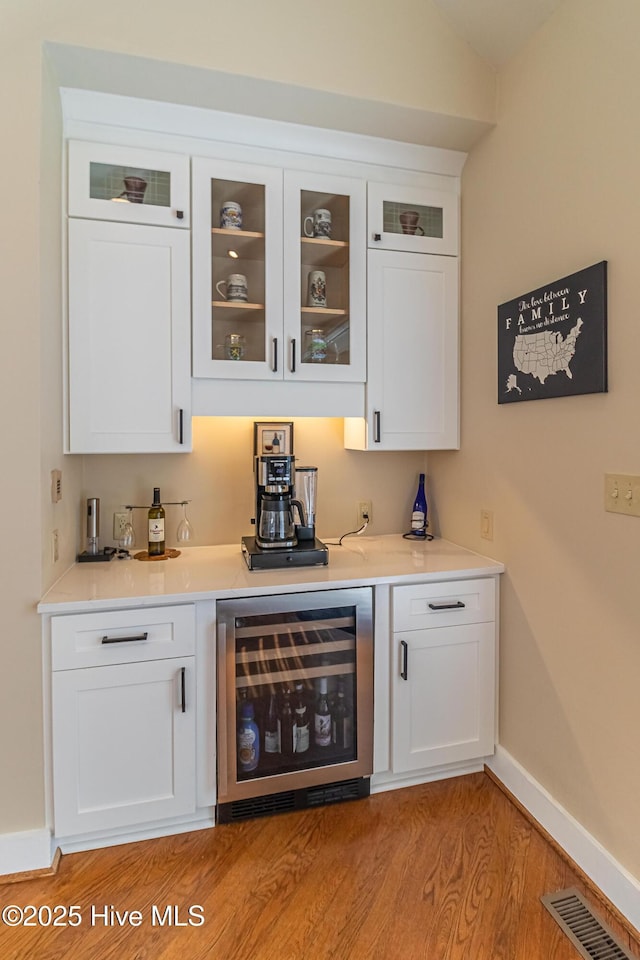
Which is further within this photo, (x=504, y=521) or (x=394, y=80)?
(x=504, y=521)

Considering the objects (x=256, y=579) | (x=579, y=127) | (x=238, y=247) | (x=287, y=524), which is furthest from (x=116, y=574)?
(x=579, y=127)

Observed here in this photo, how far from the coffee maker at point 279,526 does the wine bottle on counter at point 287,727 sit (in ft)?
1.58

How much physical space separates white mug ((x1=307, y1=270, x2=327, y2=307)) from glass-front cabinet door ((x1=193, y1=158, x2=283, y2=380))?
14cm

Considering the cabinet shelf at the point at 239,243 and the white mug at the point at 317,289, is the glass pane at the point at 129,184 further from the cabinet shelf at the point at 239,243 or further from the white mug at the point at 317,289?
the white mug at the point at 317,289

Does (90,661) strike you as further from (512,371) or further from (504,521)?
(512,371)

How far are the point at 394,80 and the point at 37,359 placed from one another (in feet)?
5.29

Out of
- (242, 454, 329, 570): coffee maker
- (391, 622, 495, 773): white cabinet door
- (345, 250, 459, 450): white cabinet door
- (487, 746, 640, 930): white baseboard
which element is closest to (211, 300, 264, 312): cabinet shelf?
(345, 250, 459, 450): white cabinet door

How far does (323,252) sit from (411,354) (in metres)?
0.57

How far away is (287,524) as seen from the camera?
2.11m

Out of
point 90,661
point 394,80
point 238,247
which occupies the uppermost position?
point 394,80

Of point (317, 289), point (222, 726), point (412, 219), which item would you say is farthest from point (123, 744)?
point (412, 219)

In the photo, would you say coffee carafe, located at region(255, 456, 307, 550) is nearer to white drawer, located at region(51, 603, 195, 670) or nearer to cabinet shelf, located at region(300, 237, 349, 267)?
white drawer, located at region(51, 603, 195, 670)

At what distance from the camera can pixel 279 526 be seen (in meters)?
2.09

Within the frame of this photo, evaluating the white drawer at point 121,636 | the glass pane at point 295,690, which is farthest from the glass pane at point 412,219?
the white drawer at point 121,636
